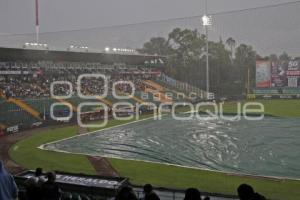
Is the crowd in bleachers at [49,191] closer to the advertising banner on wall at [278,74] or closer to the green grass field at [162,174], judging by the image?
the green grass field at [162,174]

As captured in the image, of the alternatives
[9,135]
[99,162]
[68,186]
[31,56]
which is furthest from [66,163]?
[31,56]

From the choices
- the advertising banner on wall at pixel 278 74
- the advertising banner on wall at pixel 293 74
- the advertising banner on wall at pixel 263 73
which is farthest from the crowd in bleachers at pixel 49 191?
the advertising banner on wall at pixel 263 73

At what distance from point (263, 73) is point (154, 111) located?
18.0 m

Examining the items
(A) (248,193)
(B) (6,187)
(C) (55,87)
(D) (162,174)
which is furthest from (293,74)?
(B) (6,187)

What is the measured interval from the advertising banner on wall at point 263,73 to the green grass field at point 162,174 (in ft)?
112

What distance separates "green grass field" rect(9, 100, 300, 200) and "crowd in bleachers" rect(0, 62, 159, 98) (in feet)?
43.3

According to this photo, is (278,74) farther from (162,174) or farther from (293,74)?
(162,174)

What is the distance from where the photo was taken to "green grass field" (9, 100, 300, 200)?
12.5 m

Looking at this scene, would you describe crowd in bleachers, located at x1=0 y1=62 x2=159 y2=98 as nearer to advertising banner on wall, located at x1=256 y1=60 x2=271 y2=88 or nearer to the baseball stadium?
the baseball stadium

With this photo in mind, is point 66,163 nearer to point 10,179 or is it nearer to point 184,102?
point 10,179

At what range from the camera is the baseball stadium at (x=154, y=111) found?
41.0ft

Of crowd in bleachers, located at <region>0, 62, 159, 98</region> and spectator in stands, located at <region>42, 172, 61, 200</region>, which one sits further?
crowd in bleachers, located at <region>0, 62, 159, 98</region>

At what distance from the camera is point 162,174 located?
14469mm

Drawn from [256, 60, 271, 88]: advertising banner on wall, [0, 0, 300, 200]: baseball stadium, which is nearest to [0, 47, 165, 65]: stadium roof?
[0, 0, 300, 200]: baseball stadium
